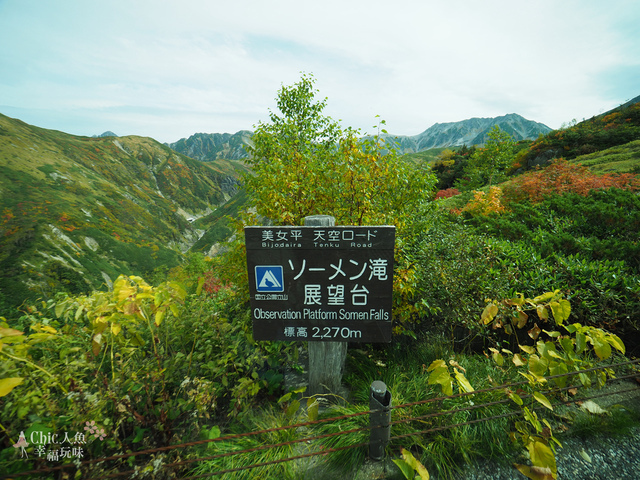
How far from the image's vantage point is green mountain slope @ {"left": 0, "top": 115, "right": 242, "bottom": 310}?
3559 cm

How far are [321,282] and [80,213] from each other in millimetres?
69272

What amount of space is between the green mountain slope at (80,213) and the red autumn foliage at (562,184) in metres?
9.62

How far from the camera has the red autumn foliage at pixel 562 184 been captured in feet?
25.7

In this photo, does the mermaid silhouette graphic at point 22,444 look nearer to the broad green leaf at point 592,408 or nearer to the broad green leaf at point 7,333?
the broad green leaf at point 7,333

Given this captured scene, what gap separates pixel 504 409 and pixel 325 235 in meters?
2.49

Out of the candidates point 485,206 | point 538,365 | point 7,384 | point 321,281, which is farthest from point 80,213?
point 538,365

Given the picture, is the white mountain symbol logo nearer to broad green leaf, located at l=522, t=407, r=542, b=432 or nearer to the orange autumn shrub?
broad green leaf, located at l=522, t=407, r=542, b=432

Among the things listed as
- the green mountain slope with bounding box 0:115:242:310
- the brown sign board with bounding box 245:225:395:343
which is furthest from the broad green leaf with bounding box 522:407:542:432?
the green mountain slope with bounding box 0:115:242:310

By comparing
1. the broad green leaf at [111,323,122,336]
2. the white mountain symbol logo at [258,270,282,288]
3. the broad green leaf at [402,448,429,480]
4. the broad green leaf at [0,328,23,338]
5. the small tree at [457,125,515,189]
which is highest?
the small tree at [457,125,515,189]

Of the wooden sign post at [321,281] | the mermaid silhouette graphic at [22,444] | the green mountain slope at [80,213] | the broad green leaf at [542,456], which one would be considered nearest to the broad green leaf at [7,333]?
the mermaid silhouette graphic at [22,444]

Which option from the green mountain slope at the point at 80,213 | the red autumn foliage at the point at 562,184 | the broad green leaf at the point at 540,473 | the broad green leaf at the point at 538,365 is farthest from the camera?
the green mountain slope at the point at 80,213

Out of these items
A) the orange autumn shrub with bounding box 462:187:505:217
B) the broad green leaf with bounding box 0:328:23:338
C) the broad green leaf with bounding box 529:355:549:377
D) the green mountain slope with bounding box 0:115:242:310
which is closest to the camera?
the broad green leaf with bounding box 0:328:23:338

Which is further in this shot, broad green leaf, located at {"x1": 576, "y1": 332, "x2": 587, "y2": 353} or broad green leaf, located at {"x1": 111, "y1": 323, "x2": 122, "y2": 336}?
broad green leaf, located at {"x1": 576, "y1": 332, "x2": 587, "y2": 353}

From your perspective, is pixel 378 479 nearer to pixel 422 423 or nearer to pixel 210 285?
pixel 422 423
